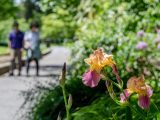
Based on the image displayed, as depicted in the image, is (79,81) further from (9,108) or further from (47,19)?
(47,19)

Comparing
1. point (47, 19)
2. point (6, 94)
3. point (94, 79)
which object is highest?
point (94, 79)

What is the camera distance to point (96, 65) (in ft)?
8.87

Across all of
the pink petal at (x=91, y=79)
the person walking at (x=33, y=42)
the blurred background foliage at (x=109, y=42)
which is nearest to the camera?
the pink petal at (x=91, y=79)

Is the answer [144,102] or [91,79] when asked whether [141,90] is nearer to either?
[144,102]

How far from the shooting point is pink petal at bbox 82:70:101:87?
253 centimetres

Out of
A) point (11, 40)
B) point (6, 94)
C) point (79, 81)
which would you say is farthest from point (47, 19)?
point (79, 81)

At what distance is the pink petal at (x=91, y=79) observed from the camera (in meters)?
2.53

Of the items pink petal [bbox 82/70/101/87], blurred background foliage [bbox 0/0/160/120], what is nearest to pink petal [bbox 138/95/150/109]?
pink petal [bbox 82/70/101/87]

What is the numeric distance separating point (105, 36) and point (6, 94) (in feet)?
8.24

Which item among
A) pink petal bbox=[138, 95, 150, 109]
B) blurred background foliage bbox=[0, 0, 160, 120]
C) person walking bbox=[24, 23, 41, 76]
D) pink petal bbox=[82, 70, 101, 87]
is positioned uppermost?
pink petal bbox=[82, 70, 101, 87]

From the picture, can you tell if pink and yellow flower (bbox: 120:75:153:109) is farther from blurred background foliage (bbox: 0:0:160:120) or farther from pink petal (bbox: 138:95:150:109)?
blurred background foliage (bbox: 0:0:160:120)

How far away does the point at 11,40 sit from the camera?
15828mm

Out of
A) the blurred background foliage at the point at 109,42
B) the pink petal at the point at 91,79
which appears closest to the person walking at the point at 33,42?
the blurred background foliage at the point at 109,42

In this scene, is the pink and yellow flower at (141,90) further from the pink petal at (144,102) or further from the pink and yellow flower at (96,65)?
the pink and yellow flower at (96,65)
